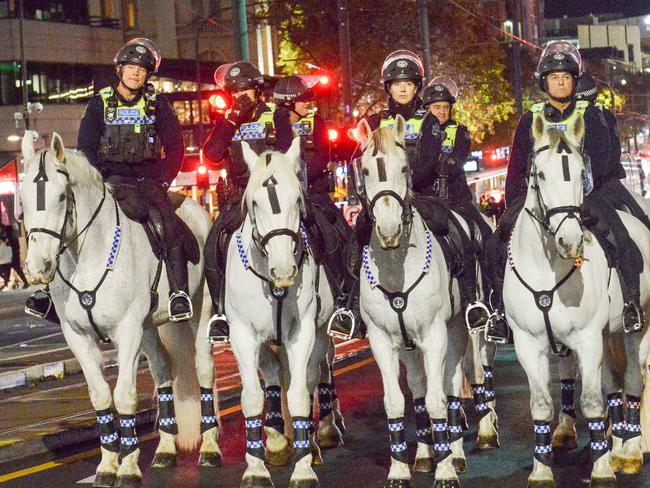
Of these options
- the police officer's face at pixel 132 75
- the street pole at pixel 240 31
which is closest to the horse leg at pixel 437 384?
the police officer's face at pixel 132 75

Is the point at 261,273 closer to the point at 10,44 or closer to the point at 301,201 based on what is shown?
the point at 301,201

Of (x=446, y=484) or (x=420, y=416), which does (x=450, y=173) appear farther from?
(x=446, y=484)

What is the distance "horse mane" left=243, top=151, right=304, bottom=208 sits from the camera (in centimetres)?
993

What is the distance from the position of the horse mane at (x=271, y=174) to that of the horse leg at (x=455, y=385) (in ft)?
6.97

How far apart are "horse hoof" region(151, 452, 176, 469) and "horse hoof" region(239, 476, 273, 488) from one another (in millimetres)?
1491

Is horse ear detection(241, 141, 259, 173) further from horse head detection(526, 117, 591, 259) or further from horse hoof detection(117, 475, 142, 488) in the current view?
horse hoof detection(117, 475, 142, 488)

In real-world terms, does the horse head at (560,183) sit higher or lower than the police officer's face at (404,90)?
lower

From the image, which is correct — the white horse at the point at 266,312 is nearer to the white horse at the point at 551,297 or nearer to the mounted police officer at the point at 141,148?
the mounted police officer at the point at 141,148

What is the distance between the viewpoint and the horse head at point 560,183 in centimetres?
929

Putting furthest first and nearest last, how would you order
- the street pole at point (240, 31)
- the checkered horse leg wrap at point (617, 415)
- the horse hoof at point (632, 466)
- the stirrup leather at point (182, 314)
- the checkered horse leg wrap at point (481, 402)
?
the street pole at point (240, 31) < the checkered horse leg wrap at point (481, 402) < the stirrup leather at point (182, 314) < the checkered horse leg wrap at point (617, 415) < the horse hoof at point (632, 466)

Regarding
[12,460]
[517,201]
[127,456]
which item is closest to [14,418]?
[12,460]

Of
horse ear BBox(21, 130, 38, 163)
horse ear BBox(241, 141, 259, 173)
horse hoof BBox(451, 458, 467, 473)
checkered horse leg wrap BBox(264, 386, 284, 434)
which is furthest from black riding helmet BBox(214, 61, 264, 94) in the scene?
horse hoof BBox(451, 458, 467, 473)

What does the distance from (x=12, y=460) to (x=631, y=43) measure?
636 feet

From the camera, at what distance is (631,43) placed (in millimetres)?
198125
